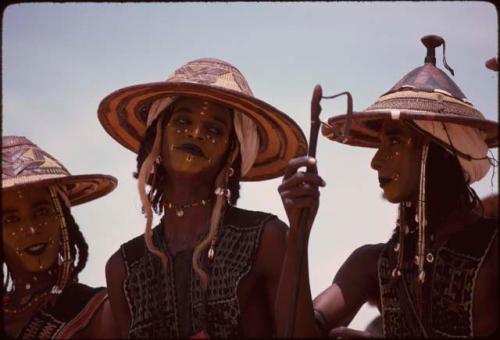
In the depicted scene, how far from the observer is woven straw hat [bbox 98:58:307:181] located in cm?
805

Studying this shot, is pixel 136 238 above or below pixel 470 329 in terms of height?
above

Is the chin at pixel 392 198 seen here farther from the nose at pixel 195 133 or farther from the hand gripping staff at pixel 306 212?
the nose at pixel 195 133

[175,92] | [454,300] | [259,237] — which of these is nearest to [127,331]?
[259,237]

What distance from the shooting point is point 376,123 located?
8.49 meters

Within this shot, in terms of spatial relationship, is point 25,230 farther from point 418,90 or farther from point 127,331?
point 418,90

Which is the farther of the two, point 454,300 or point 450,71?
point 450,71

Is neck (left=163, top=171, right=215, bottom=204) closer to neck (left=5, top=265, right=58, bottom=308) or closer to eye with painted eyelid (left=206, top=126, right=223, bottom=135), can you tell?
eye with painted eyelid (left=206, top=126, right=223, bottom=135)

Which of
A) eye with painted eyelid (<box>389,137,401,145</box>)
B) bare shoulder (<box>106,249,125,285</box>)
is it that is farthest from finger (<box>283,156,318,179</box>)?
bare shoulder (<box>106,249,125,285</box>)

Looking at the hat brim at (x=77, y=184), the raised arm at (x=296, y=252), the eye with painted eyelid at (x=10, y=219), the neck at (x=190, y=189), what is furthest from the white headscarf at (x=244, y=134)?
the raised arm at (x=296, y=252)

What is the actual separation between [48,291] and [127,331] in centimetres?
103

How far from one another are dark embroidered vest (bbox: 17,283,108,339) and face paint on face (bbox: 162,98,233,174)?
1359 millimetres

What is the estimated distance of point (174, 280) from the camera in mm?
7902

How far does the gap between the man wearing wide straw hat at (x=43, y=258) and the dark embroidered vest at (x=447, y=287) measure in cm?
233

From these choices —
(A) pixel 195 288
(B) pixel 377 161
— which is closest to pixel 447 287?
(B) pixel 377 161
